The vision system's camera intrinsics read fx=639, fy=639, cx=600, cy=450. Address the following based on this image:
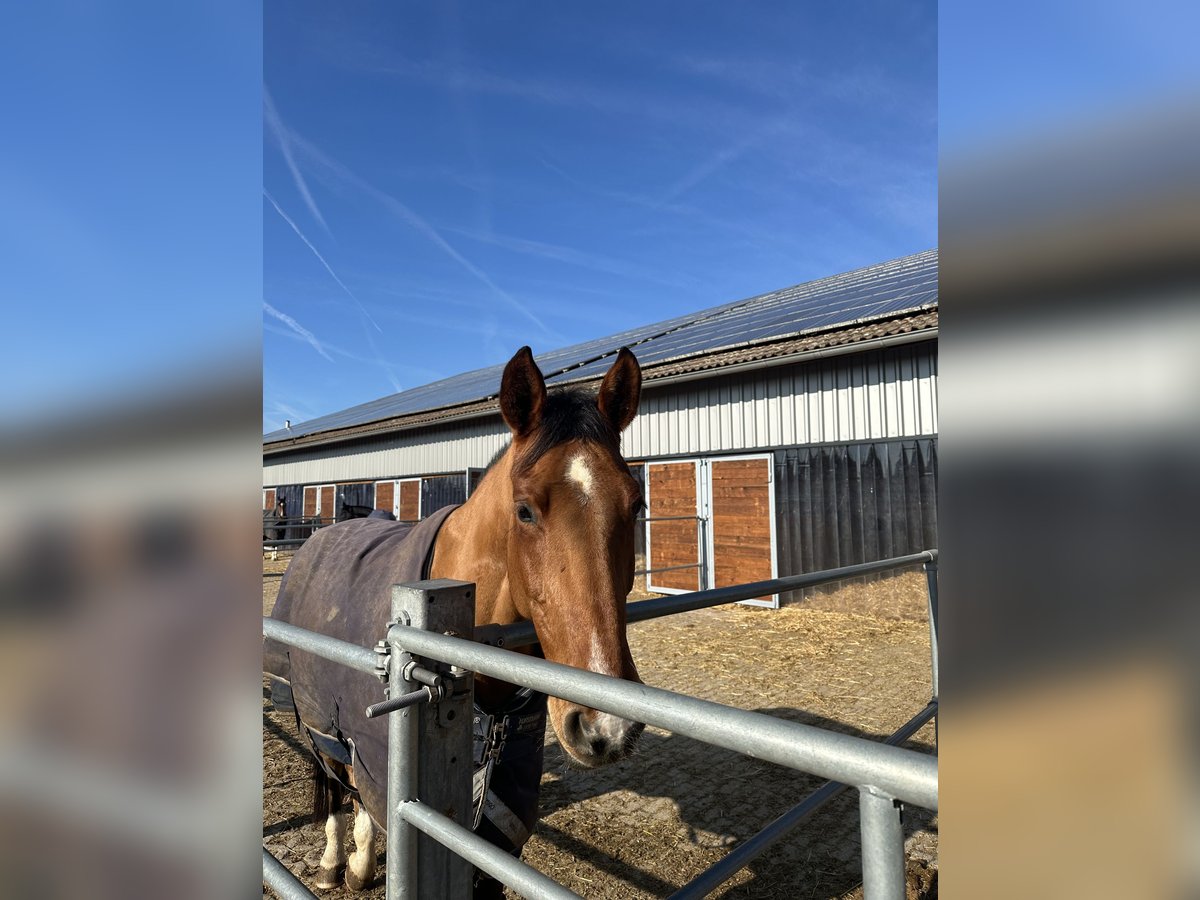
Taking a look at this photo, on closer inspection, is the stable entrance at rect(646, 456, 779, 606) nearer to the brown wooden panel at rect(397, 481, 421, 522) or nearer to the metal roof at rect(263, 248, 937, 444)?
the metal roof at rect(263, 248, 937, 444)

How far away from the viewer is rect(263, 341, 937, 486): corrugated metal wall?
6.57 meters

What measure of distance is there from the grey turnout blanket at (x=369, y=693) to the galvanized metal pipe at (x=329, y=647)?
433mm

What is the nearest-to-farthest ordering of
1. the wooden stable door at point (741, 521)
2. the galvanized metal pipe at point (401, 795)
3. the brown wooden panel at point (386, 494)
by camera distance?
the galvanized metal pipe at point (401, 795) → the wooden stable door at point (741, 521) → the brown wooden panel at point (386, 494)

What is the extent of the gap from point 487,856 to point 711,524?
7.53 m

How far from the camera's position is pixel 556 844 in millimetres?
2674

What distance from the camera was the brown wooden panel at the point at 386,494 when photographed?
44.5 feet

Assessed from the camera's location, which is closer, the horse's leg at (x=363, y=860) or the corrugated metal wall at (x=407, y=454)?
the horse's leg at (x=363, y=860)

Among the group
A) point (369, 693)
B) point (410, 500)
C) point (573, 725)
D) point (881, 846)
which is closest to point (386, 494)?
point (410, 500)

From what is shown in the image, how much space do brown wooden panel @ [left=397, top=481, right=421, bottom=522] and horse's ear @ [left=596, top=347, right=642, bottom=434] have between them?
11.1 m

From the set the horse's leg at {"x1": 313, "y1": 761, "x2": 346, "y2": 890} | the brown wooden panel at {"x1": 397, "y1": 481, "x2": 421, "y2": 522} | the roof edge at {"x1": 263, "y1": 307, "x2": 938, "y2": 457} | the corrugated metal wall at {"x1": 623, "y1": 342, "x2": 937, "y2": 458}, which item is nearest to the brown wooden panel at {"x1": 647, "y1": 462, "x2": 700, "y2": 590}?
the corrugated metal wall at {"x1": 623, "y1": 342, "x2": 937, "y2": 458}

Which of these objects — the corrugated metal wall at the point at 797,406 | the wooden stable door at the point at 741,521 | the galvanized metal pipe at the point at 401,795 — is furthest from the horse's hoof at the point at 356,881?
the corrugated metal wall at the point at 797,406

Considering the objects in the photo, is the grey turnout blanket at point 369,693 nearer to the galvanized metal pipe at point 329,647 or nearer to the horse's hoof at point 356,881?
the galvanized metal pipe at point 329,647
